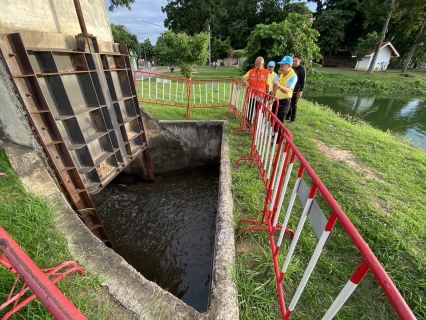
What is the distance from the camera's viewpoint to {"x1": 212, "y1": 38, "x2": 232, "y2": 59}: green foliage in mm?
34388

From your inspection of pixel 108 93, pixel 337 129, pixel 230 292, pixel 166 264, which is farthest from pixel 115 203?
pixel 337 129

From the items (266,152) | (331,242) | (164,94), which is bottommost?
(331,242)

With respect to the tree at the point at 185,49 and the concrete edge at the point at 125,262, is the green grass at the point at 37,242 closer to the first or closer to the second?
the concrete edge at the point at 125,262

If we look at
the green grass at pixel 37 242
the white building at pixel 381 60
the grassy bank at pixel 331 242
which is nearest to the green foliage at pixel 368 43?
the white building at pixel 381 60

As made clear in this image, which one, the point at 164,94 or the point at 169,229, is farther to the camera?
the point at 164,94

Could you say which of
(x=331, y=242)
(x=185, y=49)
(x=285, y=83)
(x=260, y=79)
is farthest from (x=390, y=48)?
(x=331, y=242)

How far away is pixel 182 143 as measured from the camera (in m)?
6.07

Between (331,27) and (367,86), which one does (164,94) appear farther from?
(331,27)

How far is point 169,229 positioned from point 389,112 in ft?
56.2

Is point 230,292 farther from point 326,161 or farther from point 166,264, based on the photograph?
point 326,161

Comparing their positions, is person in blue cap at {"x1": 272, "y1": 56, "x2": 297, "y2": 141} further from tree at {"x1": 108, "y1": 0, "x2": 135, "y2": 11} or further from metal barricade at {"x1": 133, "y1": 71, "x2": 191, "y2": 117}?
tree at {"x1": 108, "y1": 0, "x2": 135, "y2": 11}

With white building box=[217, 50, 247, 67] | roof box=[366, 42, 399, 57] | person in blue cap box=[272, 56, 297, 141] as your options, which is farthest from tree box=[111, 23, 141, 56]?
roof box=[366, 42, 399, 57]

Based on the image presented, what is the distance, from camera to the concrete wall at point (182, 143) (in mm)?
5812

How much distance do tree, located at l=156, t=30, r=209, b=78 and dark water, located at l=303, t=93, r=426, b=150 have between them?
10438 millimetres
